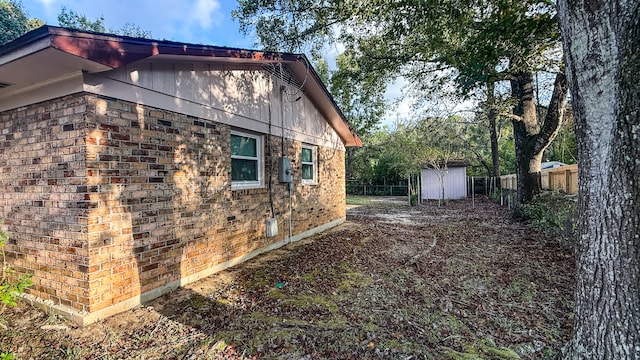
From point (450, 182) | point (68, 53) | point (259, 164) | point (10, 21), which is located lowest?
point (450, 182)

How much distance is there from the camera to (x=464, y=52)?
673 cm

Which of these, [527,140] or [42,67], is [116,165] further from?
[527,140]

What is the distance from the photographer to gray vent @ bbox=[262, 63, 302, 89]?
22.8ft

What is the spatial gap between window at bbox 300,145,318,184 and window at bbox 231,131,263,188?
200 centimetres

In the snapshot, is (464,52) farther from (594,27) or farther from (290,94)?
(594,27)

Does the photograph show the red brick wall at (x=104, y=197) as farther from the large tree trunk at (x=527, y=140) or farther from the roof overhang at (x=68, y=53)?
the large tree trunk at (x=527, y=140)

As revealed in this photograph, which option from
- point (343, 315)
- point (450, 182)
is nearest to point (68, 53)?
point (343, 315)

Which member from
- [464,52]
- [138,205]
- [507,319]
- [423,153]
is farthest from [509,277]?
[423,153]

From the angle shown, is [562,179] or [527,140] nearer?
[562,179]

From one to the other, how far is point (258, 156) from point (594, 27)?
5654mm

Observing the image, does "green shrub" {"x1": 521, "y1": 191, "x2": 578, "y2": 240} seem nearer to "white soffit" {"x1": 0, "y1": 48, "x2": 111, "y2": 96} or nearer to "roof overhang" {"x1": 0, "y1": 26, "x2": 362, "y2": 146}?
"roof overhang" {"x1": 0, "y1": 26, "x2": 362, "y2": 146}

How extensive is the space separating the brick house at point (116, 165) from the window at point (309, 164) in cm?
301

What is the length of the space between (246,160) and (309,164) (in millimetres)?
2975

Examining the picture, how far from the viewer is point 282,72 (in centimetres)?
738
